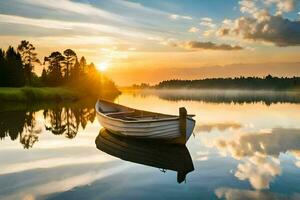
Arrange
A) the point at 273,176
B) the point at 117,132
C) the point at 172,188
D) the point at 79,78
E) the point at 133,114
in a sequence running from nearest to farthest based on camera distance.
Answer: the point at 172,188
the point at 273,176
the point at 117,132
the point at 133,114
the point at 79,78

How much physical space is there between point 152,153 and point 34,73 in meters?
98.8

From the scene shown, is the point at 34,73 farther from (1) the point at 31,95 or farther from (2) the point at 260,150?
(2) the point at 260,150

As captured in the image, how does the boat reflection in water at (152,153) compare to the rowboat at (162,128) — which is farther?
the rowboat at (162,128)

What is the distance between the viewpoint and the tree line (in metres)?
75.1

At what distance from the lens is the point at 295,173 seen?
47.5ft

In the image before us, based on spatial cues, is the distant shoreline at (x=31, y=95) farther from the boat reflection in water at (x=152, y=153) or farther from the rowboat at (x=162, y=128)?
the rowboat at (x=162, y=128)

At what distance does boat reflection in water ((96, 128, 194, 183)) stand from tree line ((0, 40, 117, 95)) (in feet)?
193

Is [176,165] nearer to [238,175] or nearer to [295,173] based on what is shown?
[238,175]

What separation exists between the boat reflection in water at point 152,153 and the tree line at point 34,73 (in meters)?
58.8

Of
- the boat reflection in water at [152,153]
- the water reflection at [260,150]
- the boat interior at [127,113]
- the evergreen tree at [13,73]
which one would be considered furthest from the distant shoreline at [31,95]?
the water reflection at [260,150]

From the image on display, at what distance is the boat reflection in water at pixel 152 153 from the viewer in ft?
51.6

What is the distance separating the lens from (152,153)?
1831 centimetres

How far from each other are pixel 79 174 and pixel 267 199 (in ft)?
24.8

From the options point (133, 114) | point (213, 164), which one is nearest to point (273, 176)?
point (213, 164)
